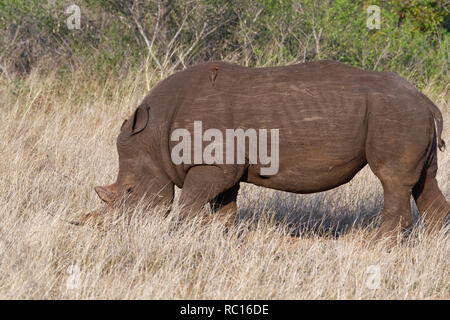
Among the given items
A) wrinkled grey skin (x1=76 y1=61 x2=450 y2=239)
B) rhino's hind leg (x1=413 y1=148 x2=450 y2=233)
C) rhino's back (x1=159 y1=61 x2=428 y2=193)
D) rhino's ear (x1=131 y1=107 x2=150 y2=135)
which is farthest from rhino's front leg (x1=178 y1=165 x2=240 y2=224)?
rhino's hind leg (x1=413 y1=148 x2=450 y2=233)

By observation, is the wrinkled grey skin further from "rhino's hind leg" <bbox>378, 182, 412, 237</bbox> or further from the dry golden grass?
the dry golden grass

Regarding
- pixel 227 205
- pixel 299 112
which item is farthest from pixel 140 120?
pixel 299 112

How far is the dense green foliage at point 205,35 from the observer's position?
11266mm

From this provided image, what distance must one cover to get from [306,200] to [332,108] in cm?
192

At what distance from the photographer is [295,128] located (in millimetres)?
4969

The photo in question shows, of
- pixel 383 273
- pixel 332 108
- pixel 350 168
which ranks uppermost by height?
pixel 332 108

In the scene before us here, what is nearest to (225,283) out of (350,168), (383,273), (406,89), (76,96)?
(383,273)

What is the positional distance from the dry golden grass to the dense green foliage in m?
4.80

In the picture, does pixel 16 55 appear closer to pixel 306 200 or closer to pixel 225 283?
pixel 306 200

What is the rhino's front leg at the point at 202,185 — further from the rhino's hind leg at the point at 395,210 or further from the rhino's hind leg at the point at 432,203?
the rhino's hind leg at the point at 432,203

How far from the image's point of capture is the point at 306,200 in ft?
22.0

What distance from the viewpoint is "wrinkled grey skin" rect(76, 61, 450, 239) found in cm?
495

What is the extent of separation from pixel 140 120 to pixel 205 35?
6.64 metres

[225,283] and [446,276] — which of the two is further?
[446,276]
